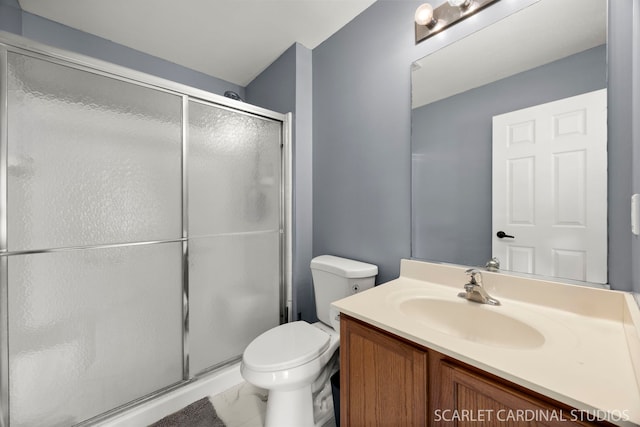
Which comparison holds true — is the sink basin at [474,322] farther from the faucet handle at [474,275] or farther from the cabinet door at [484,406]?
the cabinet door at [484,406]

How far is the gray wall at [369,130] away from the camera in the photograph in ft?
4.50

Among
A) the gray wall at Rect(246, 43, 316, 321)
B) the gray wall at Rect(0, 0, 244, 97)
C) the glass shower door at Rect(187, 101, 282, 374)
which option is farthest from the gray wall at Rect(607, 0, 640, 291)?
the gray wall at Rect(0, 0, 244, 97)

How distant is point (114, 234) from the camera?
4.26ft

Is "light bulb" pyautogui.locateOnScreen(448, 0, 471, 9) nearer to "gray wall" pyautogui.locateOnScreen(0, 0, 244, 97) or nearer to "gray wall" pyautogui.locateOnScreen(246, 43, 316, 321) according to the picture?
"gray wall" pyautogui.locateOnScreen(246, 43, 316, 321)

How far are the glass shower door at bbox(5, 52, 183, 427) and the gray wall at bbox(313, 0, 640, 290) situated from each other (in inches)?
37.7

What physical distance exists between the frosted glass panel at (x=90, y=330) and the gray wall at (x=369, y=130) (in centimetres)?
106

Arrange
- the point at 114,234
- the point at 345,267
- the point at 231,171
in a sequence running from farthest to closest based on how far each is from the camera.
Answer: the point at 231,171 → the point at 345,267 → the point at 114,234

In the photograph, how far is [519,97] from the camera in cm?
101

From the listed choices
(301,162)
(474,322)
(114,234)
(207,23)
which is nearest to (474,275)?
(474,322)

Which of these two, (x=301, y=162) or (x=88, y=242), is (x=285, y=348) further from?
(x=301, y=162)

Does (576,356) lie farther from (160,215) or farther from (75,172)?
(75,172)

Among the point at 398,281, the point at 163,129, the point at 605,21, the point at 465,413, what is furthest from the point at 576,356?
the point at 163,129

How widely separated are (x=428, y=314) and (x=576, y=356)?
18.7 inches

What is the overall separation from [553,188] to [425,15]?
0.96 meters
